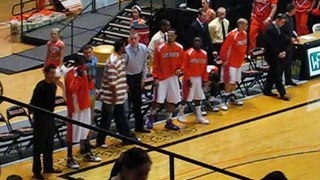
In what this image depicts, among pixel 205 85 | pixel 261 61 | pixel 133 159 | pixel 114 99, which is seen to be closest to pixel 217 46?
pixel 261 61

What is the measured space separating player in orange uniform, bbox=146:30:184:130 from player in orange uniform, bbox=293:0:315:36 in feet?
22.8

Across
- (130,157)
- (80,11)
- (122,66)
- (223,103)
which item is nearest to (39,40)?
(80,11)

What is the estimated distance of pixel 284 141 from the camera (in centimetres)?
1538

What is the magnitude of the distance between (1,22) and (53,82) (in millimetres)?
12227

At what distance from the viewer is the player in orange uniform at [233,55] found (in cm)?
1680

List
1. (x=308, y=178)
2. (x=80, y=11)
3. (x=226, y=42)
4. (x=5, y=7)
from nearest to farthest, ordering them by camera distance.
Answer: (x=308, y=178) → (x=226, y=42) → (x=80, y=11) → (x=5, y=7)

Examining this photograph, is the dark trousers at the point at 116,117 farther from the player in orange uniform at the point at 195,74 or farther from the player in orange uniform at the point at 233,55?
the player in orange uniform at the point at 233,55

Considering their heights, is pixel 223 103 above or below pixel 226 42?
below

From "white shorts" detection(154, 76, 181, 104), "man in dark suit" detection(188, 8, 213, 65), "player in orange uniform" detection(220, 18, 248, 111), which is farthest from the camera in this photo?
"man in dark suit" detection(188, 8, 213, 65)

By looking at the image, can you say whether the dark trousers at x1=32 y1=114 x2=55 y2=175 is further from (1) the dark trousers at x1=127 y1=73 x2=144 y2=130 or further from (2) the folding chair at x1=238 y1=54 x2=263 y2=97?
(2) the folding chair at x1=238 y1=54 x2=263 y2=97

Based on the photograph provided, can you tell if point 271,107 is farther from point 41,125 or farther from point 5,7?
point 5,7

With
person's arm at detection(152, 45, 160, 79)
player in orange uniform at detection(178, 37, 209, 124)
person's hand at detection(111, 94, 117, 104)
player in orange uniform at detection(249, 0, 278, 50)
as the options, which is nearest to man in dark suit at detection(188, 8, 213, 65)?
player in orange uniform at detection(178, 37, 209, 124)

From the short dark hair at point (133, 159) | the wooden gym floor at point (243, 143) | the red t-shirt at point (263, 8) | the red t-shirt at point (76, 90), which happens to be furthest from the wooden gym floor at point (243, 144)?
the short dark hair at point (133, 159)

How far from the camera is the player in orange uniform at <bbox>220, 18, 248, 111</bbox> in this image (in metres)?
16.8
